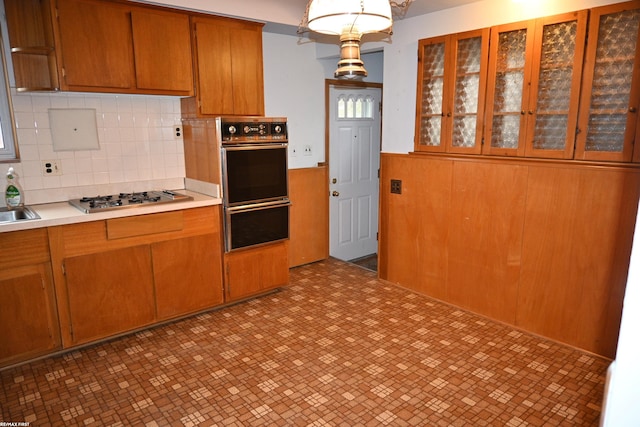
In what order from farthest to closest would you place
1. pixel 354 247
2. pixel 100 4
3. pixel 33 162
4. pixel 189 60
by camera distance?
pixel 354 247
pixel 189 60
pixel 33 162
pixel 100 4

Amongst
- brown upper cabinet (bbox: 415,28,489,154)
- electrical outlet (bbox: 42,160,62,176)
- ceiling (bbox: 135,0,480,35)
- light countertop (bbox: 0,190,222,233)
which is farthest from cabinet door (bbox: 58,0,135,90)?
brown upper cabinet (bbox: 415,28,489,154)

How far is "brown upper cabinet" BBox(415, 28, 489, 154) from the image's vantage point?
312 centimetres

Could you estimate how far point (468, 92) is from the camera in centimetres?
320

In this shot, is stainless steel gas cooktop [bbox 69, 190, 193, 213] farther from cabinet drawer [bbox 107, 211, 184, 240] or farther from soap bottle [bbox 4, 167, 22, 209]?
soap bottle [bbox 4, 167, 22, 209]

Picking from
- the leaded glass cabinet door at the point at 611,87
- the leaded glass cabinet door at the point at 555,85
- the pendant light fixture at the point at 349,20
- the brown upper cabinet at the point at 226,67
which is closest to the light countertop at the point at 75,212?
the brown upper cabinet at the point at 226,67

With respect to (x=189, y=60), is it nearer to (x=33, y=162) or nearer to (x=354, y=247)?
(x=33, y=162)

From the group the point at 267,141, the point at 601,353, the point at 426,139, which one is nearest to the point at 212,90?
the point at 267,141

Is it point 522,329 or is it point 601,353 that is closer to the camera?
point 601,353

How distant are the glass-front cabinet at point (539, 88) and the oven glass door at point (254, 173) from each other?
1.28 metres

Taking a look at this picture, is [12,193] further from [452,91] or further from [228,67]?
[452,91]

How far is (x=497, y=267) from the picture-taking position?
318 centimetres

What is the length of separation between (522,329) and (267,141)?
2.45 metres

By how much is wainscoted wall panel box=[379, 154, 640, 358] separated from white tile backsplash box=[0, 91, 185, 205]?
1.98 m

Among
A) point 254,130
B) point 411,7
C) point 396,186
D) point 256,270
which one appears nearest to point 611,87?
point 411,7
